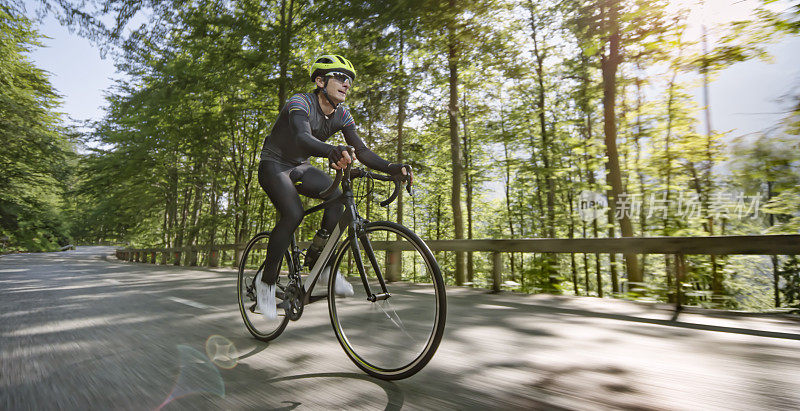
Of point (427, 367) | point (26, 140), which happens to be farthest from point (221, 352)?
point (26, 140)

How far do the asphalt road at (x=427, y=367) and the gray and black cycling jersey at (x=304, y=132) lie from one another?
146 cm

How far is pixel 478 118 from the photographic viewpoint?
15625mm

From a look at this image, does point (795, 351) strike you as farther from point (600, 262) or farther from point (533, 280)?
point (600, 262)

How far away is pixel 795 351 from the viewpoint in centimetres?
328

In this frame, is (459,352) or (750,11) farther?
(750,11)

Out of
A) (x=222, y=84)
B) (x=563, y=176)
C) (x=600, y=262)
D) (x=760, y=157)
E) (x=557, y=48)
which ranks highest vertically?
(x=557, y=48)

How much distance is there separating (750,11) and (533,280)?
7.44 metres

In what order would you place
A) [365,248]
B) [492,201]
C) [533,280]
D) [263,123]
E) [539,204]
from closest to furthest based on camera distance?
[365,248] → [533,280] → [263,123] → [539,204] → [492,201]

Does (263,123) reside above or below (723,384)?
above

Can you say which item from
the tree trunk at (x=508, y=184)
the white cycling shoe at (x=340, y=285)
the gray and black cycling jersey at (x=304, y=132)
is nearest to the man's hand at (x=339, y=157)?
the gray and black cycling jersey at (x=304, y=132)

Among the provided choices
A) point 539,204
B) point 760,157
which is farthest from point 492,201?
point 760,157

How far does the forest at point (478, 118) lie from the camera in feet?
21.1

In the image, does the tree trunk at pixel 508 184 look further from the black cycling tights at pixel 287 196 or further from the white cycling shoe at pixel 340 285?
the white cycling shoe at pixel 340 285

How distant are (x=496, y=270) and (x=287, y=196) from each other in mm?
5158
